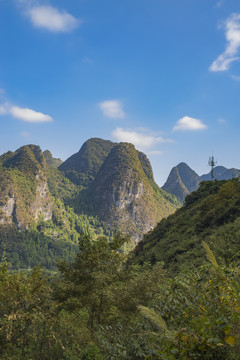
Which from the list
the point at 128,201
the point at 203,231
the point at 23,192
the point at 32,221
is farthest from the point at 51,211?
the point at 203,231

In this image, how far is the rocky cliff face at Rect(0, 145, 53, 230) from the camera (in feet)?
484

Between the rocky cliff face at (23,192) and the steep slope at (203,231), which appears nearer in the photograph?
the steep slope at (203,231)

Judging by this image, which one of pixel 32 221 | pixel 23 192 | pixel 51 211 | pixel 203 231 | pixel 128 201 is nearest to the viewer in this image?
pixel 203 231

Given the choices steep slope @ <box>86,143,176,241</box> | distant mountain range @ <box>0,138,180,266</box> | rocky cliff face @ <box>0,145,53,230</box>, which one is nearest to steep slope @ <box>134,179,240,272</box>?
distant mountain range @ <box>0,138,180,266</box>

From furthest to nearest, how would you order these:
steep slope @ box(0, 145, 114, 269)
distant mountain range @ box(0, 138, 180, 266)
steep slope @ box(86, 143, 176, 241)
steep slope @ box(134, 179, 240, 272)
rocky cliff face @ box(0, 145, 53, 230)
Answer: steep slope @ box(86, 143, 176, 241)
rocky cliff face @ box(0, 145, 53, 230)
distant mountain range @ box(0, 138, 180, 266)
steep slope @ box(0, 145, 114, 269)
steep slope @ box(134, 179, 240, 272)

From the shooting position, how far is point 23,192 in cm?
15725

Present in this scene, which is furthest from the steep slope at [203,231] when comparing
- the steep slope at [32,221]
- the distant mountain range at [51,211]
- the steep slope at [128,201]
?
the steep slope at [128,201]

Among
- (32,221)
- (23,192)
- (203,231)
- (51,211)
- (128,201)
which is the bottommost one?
(32,221)

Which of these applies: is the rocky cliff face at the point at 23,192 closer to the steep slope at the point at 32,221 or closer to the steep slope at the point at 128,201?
the steep slope at the point at 32,221

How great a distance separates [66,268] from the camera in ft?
36.9

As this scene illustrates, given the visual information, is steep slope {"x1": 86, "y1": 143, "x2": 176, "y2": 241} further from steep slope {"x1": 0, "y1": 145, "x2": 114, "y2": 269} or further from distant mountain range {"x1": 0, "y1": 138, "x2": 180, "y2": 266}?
steep slope {"x1": 0, "y1": 145, "x2": 114, "y2": 269}

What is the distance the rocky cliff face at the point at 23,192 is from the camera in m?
148

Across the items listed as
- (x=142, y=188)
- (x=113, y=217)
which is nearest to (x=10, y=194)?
(x=113, y=217)

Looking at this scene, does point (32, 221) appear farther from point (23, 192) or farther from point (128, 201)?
point (128, 201)
